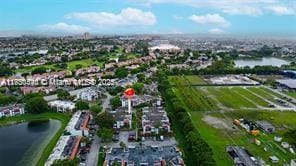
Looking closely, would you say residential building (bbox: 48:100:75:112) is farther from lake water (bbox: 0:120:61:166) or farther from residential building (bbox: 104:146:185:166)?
residential building (bbox: 104:146:185:166)

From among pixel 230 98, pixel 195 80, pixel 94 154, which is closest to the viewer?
pixel 94 154

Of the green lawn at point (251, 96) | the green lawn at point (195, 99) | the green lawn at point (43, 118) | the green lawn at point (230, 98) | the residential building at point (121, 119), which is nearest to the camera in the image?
the residential building at point (121, 119)

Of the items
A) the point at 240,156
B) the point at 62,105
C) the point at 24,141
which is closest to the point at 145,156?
the point at 240,156

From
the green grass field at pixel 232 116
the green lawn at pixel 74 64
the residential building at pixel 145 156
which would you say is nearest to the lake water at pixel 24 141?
the residential building at pixel 145 156

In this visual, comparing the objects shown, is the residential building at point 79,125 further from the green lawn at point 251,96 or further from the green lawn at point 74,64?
the green lawn at point 74,64

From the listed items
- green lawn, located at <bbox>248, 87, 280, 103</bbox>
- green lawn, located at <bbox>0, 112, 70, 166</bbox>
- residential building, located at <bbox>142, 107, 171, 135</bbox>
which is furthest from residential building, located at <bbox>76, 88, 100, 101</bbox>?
green lawn, located at <bbox>248, 87, 280, 103</bbox>

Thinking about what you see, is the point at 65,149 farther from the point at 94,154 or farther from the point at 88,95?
the point at 88,95

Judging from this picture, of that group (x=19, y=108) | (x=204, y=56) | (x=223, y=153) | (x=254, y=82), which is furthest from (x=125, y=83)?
(x=204, y=56)
